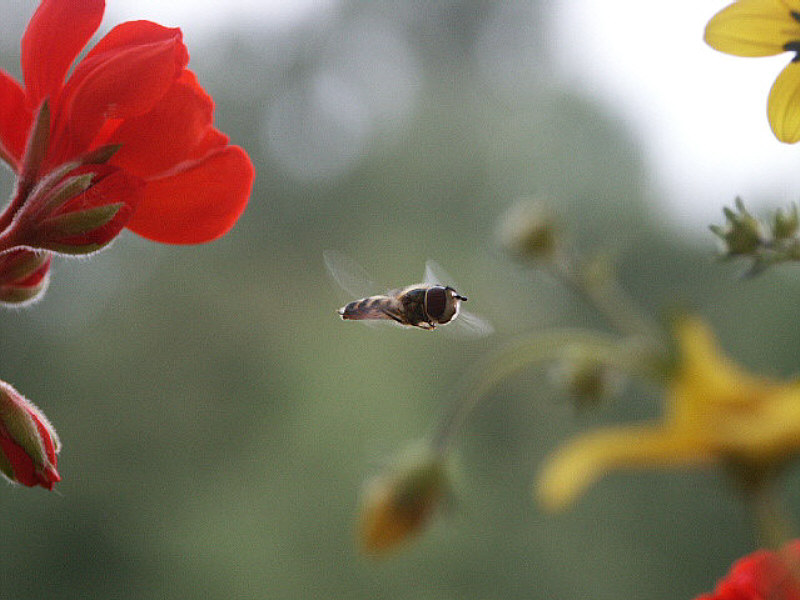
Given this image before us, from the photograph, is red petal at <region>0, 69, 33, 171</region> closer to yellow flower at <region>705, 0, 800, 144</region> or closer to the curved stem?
yellow flower at <region>705, 0, 800, 144</region>

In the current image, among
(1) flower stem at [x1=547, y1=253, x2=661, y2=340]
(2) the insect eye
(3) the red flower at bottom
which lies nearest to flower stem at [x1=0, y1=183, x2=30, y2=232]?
(2) the insect eye

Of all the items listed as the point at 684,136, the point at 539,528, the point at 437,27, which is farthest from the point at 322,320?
the point at 684,136

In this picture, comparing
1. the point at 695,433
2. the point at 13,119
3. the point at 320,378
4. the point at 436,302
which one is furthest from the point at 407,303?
the point at 320,378

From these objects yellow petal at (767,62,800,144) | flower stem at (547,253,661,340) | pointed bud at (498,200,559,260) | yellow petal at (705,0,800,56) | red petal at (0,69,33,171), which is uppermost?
pointed bud at (498,200,559,260)

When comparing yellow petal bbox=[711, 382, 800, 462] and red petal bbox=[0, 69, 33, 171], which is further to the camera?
yellow petal bbox=[711, 382, 800, 462]

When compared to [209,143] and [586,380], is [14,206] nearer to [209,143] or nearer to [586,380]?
[209,143]

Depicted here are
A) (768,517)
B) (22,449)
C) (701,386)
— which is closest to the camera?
(22,449)

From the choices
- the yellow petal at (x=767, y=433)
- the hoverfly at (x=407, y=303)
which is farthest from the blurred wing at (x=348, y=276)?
the yellow petal at (x=767, y=433)
